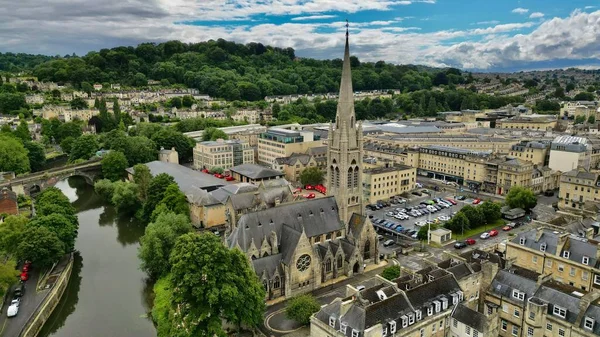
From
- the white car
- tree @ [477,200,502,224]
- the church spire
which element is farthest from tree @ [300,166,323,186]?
the white car

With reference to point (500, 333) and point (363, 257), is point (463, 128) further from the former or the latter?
point (500, 333)

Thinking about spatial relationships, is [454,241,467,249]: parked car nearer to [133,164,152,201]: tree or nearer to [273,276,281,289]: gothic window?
[273,276,281,289]: gothic window

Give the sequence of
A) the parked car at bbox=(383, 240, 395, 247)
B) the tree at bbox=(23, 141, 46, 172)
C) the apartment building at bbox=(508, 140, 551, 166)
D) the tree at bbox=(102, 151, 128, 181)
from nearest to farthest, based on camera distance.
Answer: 1. the parked car at bbox=(383, 240, 395, 247)
2. the tree at bbox=(102, 151, 128, 181)
3. the apartment building at bbox=(508, 140, 551, 166)
4. the tree at bbox=(23, 141, 46, 172)

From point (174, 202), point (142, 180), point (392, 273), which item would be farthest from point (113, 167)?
point (392, 273)

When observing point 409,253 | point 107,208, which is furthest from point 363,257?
point 107,208

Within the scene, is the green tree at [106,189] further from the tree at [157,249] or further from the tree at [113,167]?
the tree at [157,249]

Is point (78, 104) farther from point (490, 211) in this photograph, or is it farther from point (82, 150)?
point (490, 211)

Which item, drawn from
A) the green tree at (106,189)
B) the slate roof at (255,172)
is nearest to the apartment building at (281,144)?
the slate roof at (255,172)
